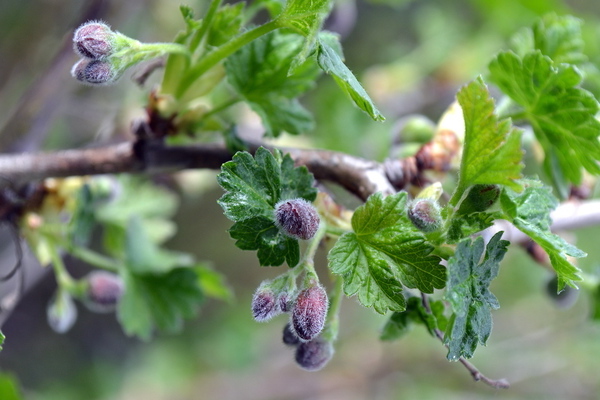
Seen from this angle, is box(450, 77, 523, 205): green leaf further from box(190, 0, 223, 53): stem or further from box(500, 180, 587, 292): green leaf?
box(190, 0, 223, 53): stem

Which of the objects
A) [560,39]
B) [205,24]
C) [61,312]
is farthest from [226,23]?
[61,312]

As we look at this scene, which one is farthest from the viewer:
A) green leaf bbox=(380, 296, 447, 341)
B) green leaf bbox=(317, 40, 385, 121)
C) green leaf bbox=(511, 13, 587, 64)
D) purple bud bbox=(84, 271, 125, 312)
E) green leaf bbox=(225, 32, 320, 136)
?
purple bud bbox=(84, 271, 125, 312)

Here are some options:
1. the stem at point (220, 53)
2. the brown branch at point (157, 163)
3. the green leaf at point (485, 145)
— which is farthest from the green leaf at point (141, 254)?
the green leaf at point (485, 145)

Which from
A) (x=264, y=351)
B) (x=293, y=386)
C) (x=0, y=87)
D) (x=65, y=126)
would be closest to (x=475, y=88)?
(x=65, y=126)

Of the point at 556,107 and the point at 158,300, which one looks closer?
the point at 556,107

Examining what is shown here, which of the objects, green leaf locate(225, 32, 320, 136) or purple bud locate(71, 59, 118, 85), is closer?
purple bud locate(71, 59, 118, 85)

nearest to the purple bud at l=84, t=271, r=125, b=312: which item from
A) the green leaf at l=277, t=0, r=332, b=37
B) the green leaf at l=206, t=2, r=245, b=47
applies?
the green leaf at l=206, t=2, r=245, b=47

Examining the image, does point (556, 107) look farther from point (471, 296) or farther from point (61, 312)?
point (61, 312)
